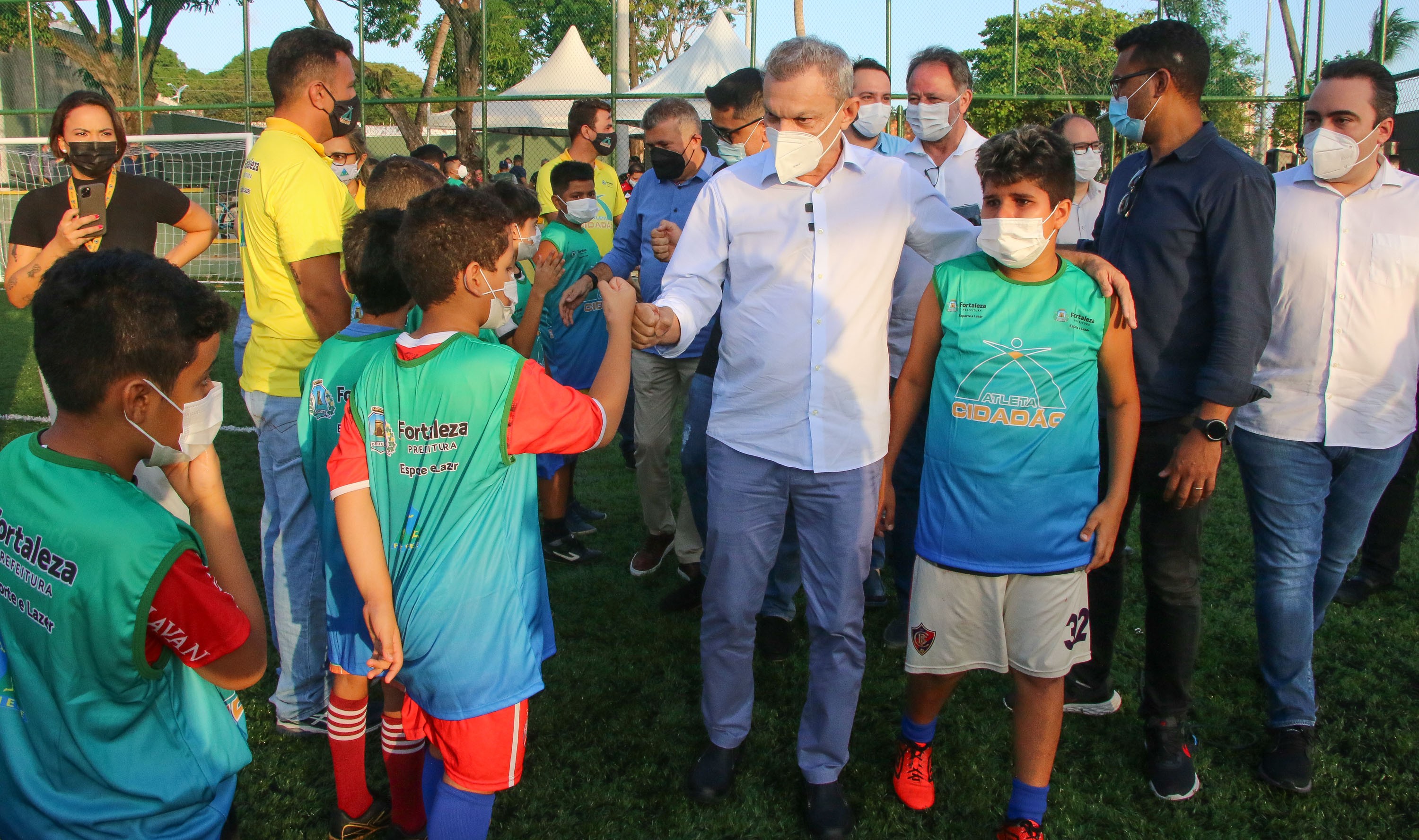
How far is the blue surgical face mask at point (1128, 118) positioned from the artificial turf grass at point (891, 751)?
2065mm

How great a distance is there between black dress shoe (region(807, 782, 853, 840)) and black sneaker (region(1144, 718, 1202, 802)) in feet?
3.32

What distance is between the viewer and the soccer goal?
14422mm

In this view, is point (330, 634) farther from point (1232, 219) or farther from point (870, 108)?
point (870, 108)

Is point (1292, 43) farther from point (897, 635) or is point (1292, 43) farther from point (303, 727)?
point (303, 727)

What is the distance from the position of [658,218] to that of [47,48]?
16033 millimetres

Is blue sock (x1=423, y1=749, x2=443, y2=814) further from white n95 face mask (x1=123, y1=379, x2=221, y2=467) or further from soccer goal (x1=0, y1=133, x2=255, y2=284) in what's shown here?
soccer goal (x1=0, y1=133, x2=255, y2=284)

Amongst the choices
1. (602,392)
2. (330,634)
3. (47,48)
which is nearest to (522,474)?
(602,392)

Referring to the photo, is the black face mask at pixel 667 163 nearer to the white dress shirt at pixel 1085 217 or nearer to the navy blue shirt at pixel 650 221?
the navy blue shirt at pixel 650 221

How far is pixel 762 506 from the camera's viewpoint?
2.89m

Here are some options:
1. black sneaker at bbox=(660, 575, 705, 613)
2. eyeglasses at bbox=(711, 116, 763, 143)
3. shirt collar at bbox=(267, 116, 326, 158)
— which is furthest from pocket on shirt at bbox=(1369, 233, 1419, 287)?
shirt collar at bbox=(267, 116, 326, 158)

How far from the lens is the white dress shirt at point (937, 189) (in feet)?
12.2

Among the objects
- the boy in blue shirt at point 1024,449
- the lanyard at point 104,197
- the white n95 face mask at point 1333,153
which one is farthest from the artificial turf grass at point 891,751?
the white n95 face mask at point 1333,153

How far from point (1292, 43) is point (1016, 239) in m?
10.3

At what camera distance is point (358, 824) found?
283 centimetres
